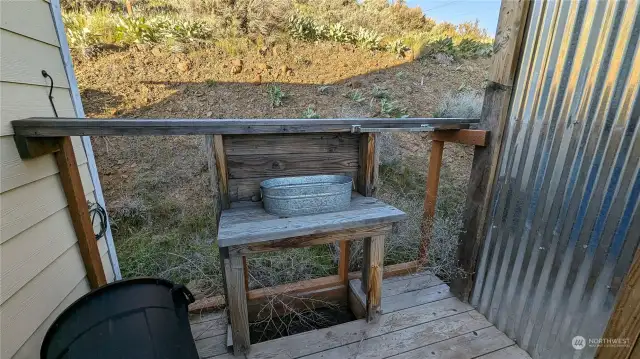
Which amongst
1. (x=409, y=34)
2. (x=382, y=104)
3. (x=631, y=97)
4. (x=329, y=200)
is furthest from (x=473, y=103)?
(x=329, y=200)

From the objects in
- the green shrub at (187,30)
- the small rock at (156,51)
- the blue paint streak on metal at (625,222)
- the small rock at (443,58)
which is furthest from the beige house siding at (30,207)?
the small rock at (443,58)

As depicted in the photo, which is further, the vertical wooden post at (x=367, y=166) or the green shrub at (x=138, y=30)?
the green shrub at (x=138, y=30)

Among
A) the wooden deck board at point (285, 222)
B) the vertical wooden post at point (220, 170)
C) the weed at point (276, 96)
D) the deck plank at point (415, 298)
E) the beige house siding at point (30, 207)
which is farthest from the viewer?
the weed at point (276, 96)

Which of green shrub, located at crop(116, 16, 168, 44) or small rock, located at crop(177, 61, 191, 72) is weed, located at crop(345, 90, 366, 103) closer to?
small rock, located at crop(177, 61, 191, 72)

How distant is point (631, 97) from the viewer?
0.97 metres

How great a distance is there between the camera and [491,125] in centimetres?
Answer: 150

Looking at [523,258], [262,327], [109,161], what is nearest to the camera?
[523,258]

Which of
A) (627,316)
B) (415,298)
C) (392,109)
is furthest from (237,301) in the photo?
(392,109)

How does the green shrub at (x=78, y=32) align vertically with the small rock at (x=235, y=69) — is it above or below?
above

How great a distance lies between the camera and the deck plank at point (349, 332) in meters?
1.42

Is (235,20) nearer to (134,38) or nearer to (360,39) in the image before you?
(134,38)

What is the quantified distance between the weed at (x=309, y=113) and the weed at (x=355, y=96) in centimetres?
81

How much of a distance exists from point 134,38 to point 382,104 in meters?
4.20

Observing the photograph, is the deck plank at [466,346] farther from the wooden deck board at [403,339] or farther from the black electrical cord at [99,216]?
the black electrical cord at [99,216]
